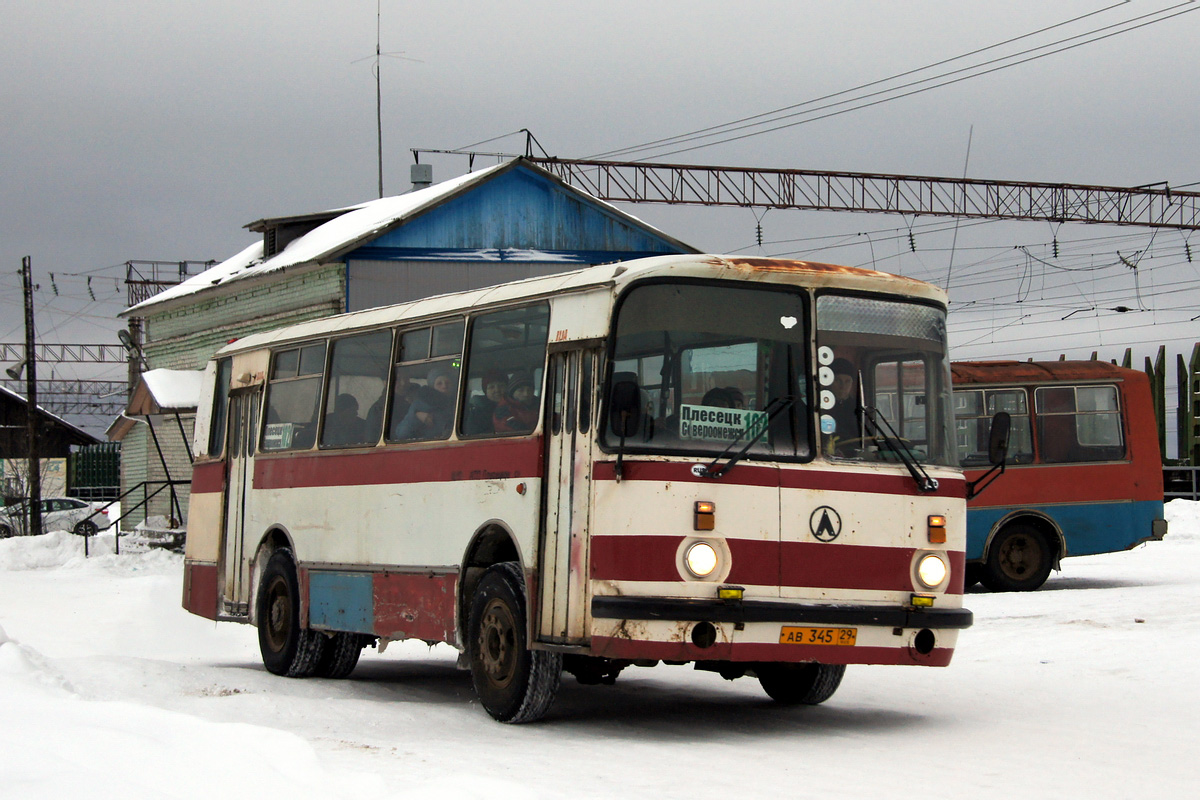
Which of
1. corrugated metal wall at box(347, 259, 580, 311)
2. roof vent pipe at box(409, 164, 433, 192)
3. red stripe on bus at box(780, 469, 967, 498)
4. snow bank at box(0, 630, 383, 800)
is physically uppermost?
roof vent pipe at box(409, 164, 433, 192)

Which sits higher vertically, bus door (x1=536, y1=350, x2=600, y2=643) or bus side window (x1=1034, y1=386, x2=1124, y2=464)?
bus side window (x1=1034, y1=386, x2=1124, y2=464)

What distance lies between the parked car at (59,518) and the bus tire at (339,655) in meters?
25.6

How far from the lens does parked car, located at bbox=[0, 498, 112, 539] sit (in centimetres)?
4262

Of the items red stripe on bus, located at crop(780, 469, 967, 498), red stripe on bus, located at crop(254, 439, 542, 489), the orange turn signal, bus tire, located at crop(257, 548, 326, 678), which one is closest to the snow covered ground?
bus tire, located at crop(257, 548, 326, 678)

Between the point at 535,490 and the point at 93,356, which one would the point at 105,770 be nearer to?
the point at 535,490

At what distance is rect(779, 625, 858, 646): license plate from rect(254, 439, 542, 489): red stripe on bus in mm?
1817

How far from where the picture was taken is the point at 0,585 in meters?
27.6

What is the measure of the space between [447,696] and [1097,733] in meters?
4.91

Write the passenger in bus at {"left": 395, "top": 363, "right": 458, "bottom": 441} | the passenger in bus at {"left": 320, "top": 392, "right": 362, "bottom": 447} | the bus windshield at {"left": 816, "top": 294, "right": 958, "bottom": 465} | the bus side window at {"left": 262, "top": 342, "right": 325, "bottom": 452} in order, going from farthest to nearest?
1. the bus side window at {"left": 262, "top": 342, "right": 325, "bottom": 452}
2. the passenger in bus at {"left": 320, "top": 392, "right": 362, "bottom": 447}
3. the passenger in bus at {"left": 395, "top": 363, "right": 458, "bottom": 441}
4. the bus windshield at {"left": 816, "top": 294, "right": 958, "bottom": 465}

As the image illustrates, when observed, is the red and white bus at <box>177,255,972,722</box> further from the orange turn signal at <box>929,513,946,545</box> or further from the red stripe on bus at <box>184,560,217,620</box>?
the red stripe on bus at <box>184,560,217,620</box>

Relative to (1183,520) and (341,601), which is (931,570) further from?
(1183,520)

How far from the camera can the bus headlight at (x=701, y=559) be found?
8.87 metres

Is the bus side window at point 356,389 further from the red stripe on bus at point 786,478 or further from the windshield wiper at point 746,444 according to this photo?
the windshield wiper at point 746,444

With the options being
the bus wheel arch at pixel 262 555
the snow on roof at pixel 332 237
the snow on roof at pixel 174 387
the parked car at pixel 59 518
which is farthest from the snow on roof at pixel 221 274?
the bus wheel arch at pixel 262 555
